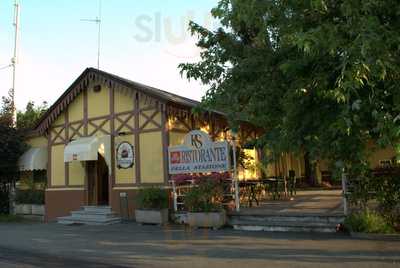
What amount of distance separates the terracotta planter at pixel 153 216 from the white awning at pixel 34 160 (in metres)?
7.85

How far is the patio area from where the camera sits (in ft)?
46.9

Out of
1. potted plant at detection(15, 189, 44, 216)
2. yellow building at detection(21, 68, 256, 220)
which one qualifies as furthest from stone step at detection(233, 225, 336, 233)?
potted plant at detection(15, 189, 44, 216)

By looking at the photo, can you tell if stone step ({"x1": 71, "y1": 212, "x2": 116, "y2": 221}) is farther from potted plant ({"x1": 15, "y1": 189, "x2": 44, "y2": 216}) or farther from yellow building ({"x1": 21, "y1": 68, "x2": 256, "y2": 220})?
potted plant ({"x1": 15, "y1": 189, "x2": 44, "y2": 216})

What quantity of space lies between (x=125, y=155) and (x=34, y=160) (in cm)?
607

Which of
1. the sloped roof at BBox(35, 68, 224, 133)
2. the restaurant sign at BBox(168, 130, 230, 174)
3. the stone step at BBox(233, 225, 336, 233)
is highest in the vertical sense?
the sloped roof at BBox(35, 68, 224, 133)

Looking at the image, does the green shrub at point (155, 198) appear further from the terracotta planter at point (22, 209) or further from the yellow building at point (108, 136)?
the terracotta planter at point (22, 209)

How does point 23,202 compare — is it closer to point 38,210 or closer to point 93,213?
point 38,210

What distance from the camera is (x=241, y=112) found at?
33.0 feet

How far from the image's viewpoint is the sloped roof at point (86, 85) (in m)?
17.9

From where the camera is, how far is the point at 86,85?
20.8 metres

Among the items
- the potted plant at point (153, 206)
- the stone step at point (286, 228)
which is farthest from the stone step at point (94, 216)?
the stone step at point (286, 228)

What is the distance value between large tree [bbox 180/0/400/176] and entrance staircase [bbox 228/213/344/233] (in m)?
4.89

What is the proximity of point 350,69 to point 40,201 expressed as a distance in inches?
789

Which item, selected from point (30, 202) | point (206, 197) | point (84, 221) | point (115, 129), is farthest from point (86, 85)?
point (206, 197)
